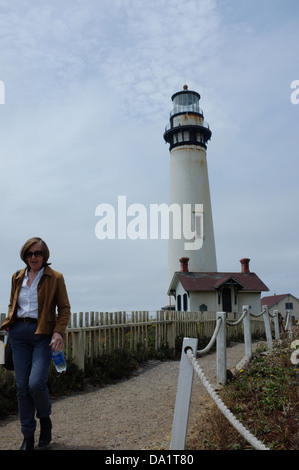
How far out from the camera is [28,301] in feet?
13.8

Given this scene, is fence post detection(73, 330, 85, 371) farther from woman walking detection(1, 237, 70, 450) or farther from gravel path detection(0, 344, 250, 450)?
woman walking detection(1, 237, 70, 450)

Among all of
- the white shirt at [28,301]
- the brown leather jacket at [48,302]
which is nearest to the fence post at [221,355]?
the brown leather jacket at [48,302]

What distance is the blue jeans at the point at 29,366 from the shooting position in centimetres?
400

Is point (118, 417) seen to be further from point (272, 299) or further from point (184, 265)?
point (272, 299)

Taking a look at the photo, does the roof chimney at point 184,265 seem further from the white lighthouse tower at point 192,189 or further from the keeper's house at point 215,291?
the white lighthouse tower at point 192,189

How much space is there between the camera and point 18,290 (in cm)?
430

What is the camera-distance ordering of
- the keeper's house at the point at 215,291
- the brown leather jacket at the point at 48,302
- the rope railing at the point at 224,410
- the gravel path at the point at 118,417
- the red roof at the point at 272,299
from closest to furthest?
1. the rope railing at the point at 224,410
2. the brown leather jacket at the point at 48,302
3. the gravel path at the point at 118,417
4. the keeper's house at the point at 215,291
5. the red roof at the point at 272,299

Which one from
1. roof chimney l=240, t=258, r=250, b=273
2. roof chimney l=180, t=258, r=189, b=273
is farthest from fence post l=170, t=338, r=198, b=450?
roof chimney l=240, t=258, r=250, b=273

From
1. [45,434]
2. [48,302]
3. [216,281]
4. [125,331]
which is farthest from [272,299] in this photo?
[48,302]

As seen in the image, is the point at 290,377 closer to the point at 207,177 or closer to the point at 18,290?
the point at 18,290

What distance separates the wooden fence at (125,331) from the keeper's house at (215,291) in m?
8.57

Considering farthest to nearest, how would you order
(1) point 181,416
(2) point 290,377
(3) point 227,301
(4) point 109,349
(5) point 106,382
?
1. (3) point 227,301
2. (4) point 109,349
3. (5) point 106,382
4. (2) point 290,377
5. (1) point 181,416
